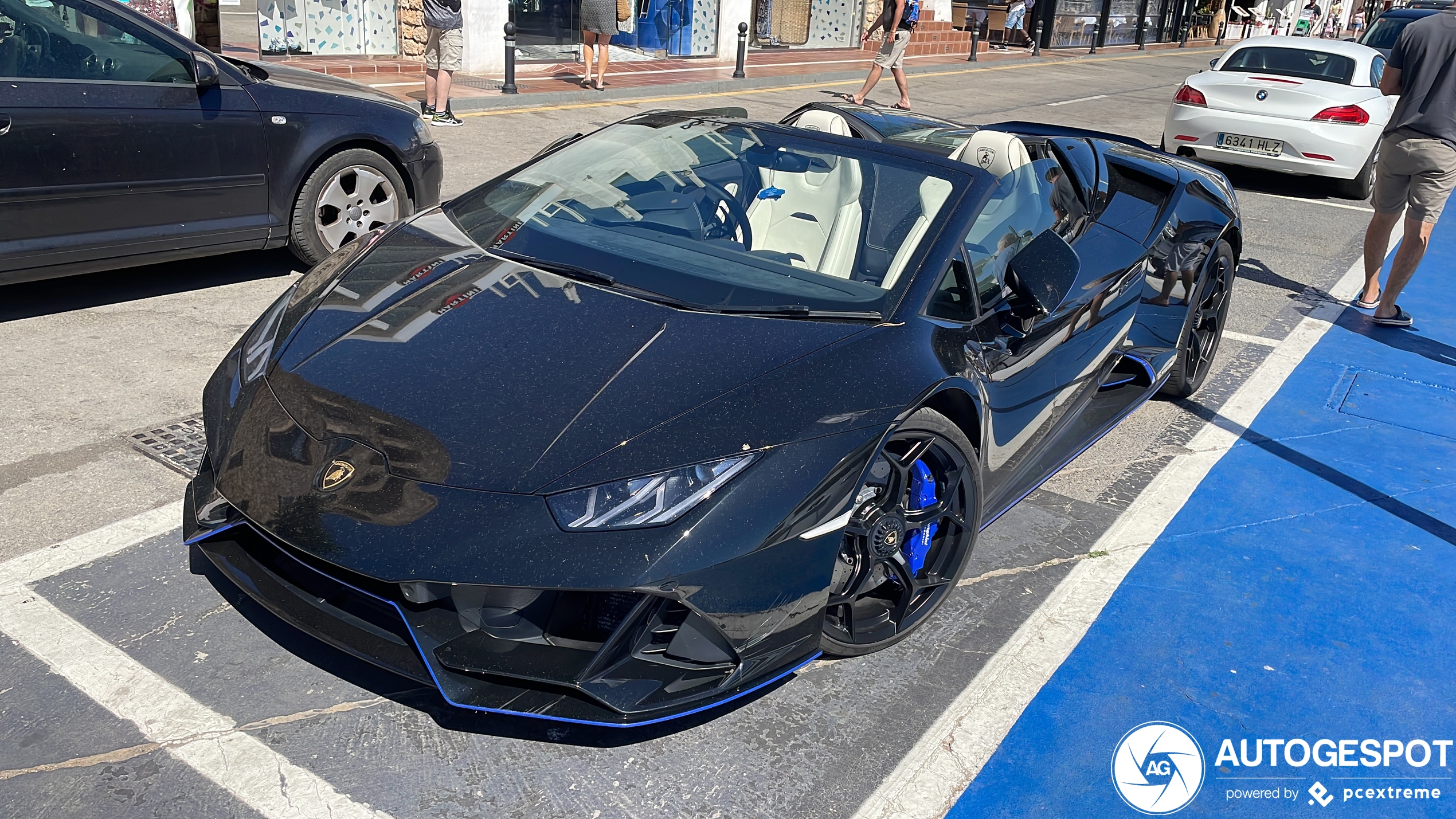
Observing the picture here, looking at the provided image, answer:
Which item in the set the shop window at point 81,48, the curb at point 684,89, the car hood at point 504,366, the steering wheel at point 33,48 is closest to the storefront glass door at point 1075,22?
the curb at point 684,89

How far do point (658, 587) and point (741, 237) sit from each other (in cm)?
155

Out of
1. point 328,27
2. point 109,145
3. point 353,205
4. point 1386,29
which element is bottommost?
point 353,205

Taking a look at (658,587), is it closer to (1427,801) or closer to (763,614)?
(763,614)

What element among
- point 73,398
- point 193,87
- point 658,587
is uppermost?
point 193,87

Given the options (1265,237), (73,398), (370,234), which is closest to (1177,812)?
(370,234)

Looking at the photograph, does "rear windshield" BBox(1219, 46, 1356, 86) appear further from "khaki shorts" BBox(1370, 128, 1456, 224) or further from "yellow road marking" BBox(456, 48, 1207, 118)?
"yellow road marking" BBox(456, 48, 1207, 118)

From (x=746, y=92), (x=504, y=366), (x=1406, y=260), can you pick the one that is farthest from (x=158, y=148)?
(x=746, y=92)

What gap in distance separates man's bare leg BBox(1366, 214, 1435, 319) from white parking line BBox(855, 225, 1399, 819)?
235 centimetres

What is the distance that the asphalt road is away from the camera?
2.59 m

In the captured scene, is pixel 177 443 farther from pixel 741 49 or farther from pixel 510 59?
pixel 741 49

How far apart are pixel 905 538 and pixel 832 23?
21.5 meters

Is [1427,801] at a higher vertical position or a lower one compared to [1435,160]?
lower

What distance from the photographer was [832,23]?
23.0 metres

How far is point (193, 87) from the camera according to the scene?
5.34m
